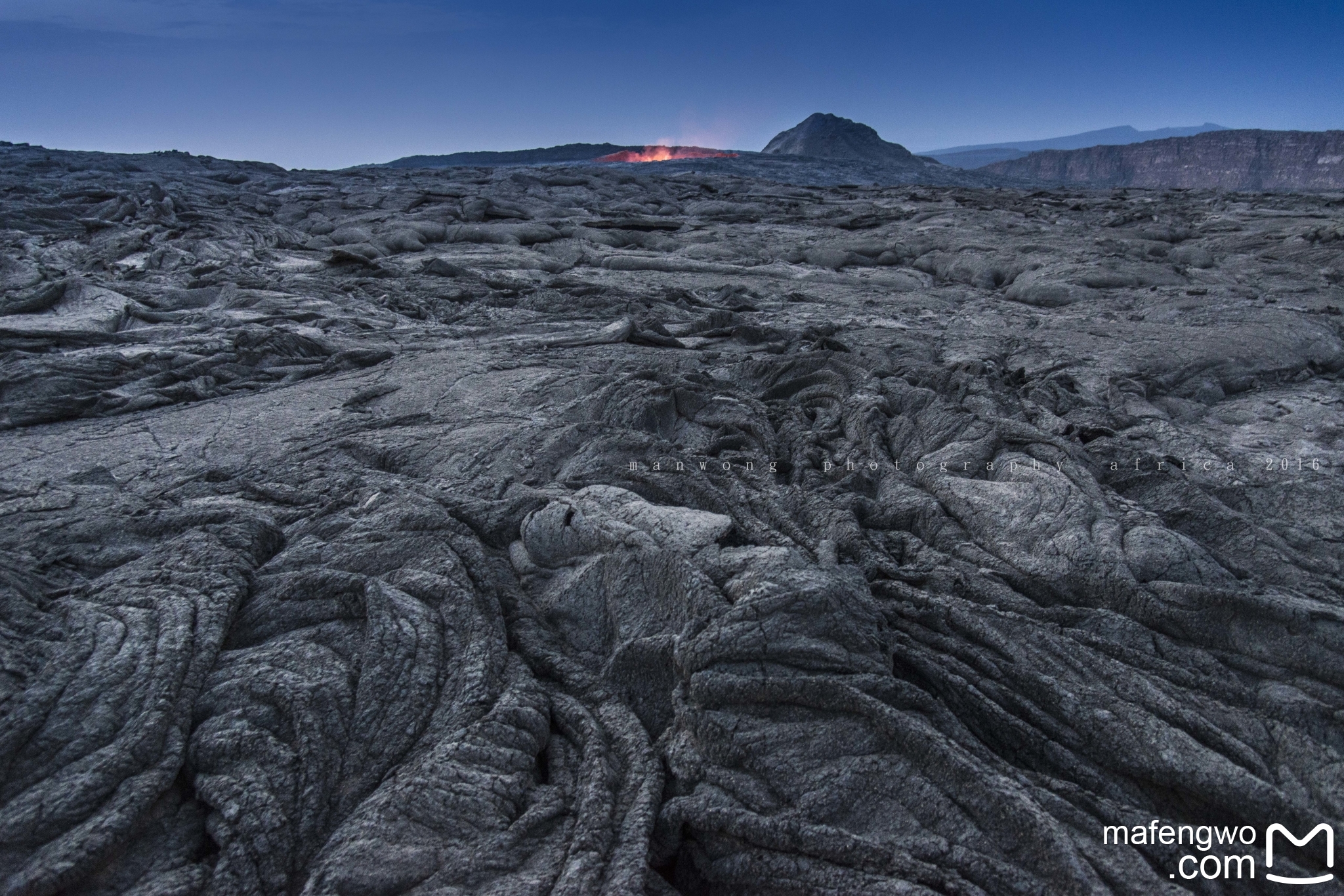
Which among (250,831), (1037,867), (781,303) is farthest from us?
(781,303)

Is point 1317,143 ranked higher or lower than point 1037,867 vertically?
higher

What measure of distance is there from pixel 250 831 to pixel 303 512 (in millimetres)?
2778

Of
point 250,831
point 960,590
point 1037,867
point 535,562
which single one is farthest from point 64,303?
point 1037,867

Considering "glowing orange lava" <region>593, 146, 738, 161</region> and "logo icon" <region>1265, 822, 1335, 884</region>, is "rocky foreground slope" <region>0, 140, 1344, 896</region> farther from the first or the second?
"glowing orange lava" <region>593, 146, 738, 161</region>

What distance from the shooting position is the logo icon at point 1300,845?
2488 mm

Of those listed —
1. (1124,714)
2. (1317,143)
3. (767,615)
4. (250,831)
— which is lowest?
(250,831)

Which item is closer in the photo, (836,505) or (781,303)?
(836,505)

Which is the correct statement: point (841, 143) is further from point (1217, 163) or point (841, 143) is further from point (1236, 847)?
point (1236, 847)

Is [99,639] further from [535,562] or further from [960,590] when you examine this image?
[960,590]

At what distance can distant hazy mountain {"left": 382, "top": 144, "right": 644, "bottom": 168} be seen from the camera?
165 feet

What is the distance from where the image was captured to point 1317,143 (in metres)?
42.9

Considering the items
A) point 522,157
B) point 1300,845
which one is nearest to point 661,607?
point 1300,845

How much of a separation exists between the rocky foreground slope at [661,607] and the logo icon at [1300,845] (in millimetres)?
70

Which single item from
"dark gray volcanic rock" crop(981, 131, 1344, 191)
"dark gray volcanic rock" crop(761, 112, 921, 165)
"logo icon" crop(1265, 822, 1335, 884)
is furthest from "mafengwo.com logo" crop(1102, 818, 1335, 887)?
"dark gray volcanic rock" crop(761, 112, 921, 165)
